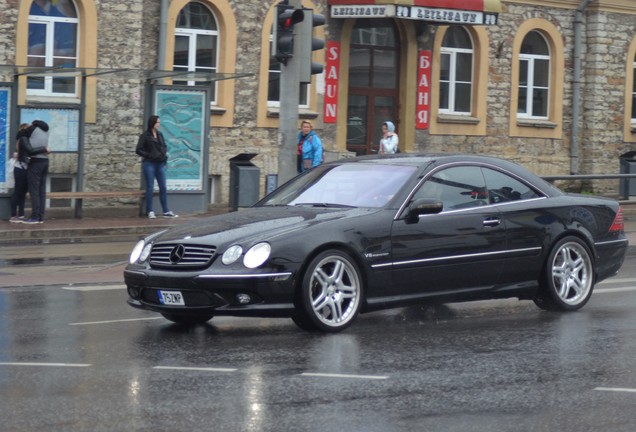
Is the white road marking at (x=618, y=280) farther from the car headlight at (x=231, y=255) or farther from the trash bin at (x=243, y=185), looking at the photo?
the trash bin at (x=243, y=185)

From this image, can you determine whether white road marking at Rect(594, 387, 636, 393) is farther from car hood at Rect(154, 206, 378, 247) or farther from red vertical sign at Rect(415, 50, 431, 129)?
red vertical sign at Rect(415, 50, 431, 129)

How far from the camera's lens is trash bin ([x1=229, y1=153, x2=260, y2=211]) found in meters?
24.8

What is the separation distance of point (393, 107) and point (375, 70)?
0.99 metres

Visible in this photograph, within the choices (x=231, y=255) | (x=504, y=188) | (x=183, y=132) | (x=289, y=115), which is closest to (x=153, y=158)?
(x=183, y=132)

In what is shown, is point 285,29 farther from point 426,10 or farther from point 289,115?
point 426,10

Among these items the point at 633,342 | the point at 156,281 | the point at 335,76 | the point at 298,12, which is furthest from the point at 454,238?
the point at 335,76

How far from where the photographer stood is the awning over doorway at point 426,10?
27797mm

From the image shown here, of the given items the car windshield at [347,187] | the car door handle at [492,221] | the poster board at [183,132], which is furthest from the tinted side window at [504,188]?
the poster board at [183,132]

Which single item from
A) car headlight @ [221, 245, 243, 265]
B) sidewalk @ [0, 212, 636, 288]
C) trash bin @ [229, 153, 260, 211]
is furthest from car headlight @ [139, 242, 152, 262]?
trash bin @ [229, 153, 260, 211]

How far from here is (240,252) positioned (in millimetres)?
9930

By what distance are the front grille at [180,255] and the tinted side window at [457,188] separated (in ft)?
6.25

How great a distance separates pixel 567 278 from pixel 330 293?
8.40 ft

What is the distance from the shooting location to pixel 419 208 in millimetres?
10688

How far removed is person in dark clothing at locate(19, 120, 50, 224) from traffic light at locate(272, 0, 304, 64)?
5675 millimetres
